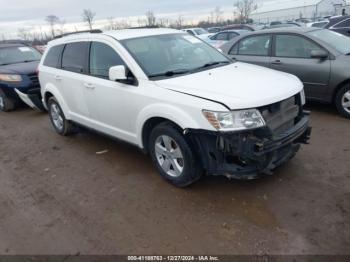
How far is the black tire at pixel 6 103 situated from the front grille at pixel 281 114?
24.3 feet

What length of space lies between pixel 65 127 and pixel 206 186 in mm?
3237

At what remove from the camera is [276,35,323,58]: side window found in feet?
20.2

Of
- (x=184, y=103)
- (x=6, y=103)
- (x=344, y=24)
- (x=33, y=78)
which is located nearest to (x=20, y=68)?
(x=33, y=78)

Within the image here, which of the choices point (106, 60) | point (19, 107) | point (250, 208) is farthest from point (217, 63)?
point (19, 107)

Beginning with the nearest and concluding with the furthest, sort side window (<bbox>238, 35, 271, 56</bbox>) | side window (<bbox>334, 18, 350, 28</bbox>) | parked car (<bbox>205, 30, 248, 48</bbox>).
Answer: side window (<bbox>238, 35, 271, 56</bbox>), side window (<bbox>334, 18, 350, 28</bbox>), parked car (<bbox>205, 30, 248, 48</bbox>)

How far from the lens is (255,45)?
7.08 metres

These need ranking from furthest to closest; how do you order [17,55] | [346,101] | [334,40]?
[17,55] → [334,40] → [346,101]

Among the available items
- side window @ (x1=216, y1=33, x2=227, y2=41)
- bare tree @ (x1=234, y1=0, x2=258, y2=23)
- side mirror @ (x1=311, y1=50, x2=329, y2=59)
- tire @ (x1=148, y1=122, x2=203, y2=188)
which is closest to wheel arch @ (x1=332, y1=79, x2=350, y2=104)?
side mirror @ (x1=311, y1=50, x2=329, y2=59)

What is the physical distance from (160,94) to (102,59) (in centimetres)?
136

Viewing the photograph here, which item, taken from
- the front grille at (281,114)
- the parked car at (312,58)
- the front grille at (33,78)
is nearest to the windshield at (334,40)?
the parked car at (312,58)

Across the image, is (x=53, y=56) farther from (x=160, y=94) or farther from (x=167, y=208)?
(x=167, y=208)

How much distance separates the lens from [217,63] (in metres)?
4.59

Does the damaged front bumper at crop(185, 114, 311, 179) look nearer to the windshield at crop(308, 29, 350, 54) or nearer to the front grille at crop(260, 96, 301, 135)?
the front grille at crop(260, 96, 301, 135)

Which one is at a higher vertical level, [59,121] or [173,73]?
[173,73]
